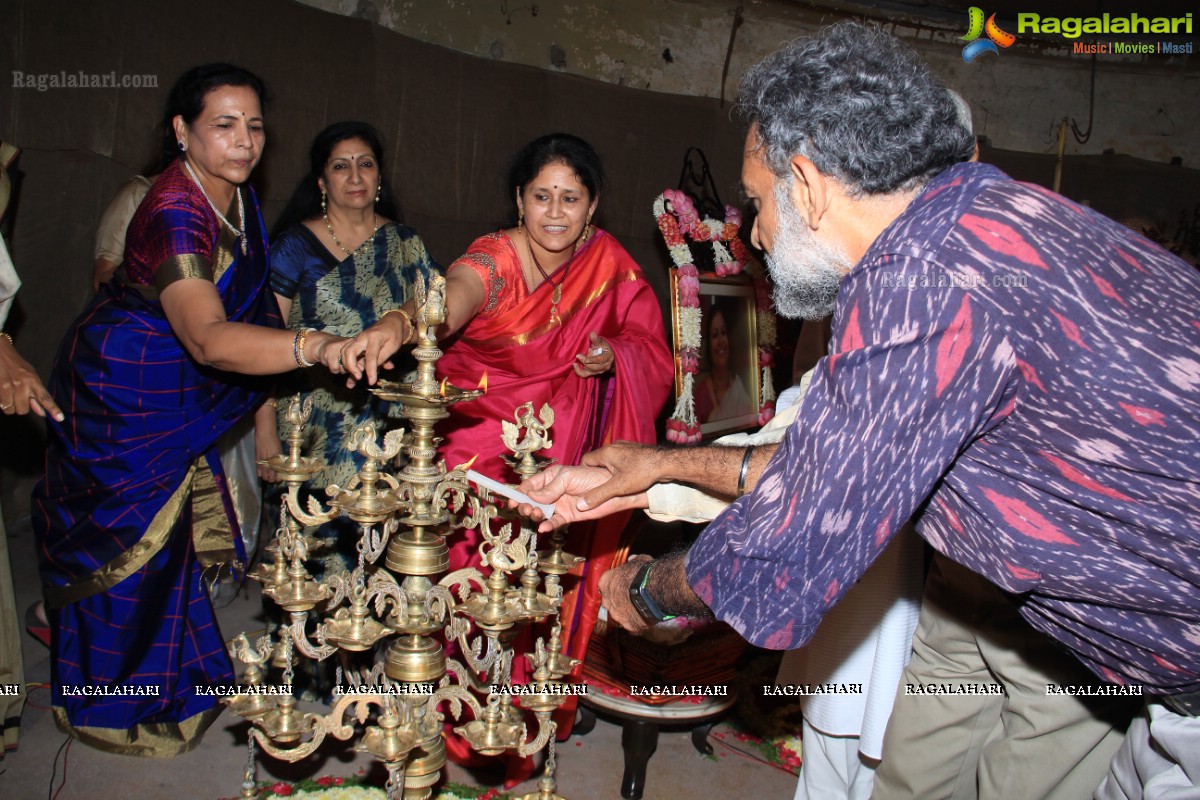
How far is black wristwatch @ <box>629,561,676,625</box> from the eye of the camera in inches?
58.2

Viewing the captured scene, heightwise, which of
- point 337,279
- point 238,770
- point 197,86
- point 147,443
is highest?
point 197,86

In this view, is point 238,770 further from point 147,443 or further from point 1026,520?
point 1026,520

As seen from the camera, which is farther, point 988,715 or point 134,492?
point 134,492

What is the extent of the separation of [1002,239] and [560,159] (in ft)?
6.85

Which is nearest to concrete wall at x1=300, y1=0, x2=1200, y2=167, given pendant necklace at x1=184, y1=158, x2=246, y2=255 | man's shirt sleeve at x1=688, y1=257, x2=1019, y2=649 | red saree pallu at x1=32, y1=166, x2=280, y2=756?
pendant necklace at x1=184, y1=158, x2=246, y2=255

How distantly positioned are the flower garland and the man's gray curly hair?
2013 millimetres

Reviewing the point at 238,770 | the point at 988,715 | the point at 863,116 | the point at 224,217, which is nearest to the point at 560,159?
the point at 224,217

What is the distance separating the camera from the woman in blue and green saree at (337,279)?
118 inches

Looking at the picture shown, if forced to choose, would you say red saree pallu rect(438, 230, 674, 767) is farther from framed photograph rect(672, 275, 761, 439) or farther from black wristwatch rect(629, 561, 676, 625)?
black wristwatch rect(629, 561, 676, 625)

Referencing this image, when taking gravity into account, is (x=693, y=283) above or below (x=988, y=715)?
above

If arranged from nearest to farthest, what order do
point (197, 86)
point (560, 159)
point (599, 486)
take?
point (599, 486) < point (197, 86) < point (560, 159)

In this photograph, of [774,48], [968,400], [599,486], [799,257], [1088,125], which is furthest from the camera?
[1088,125]

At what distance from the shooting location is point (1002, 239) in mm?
1073

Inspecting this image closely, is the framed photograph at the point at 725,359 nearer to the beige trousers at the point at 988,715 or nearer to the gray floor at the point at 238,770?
the gray floor at the point at 238,770
